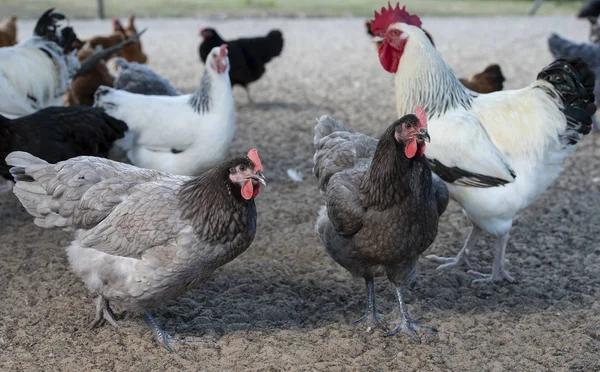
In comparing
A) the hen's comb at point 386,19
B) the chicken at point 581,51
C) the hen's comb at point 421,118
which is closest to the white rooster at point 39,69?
the hen's comb at point 386,19

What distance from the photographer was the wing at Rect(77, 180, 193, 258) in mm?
3629

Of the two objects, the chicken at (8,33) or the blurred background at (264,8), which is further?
the blurred background at (264,8)

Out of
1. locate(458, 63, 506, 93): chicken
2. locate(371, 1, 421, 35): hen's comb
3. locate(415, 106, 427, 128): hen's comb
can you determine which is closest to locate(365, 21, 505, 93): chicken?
locate(458, 63, 506, 93): chicken

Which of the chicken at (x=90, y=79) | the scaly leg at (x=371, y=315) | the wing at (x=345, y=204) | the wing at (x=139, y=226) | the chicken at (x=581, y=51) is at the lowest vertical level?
the scaly leg at (x=371, y=315)

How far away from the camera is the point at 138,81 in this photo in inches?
259

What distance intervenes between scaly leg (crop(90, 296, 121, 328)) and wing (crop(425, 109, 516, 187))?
236 cm

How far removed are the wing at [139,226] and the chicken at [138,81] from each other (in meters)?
2.98

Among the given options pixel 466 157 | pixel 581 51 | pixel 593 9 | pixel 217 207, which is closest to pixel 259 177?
pixel 217 207

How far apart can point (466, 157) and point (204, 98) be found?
2.39 metres

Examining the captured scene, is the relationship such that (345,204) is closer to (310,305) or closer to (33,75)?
(310,305)

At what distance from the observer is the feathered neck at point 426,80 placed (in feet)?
15.6

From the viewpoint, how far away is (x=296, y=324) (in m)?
4.13

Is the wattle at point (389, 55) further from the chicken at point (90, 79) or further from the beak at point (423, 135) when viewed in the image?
the chicken at point (90, 79)

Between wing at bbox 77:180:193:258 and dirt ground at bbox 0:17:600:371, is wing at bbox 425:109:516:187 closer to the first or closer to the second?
dirt ground at bbox 0:17:600:371
